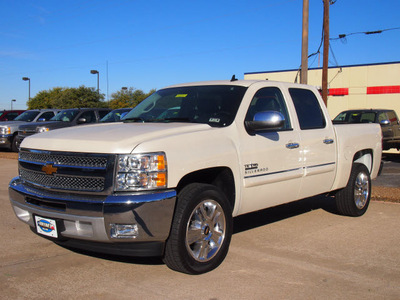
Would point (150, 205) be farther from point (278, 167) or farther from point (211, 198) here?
point (278, 167)

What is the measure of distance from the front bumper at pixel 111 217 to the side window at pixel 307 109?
8.59 feet

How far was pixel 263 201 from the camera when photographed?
5023 millimetres

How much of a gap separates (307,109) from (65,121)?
12.2 m

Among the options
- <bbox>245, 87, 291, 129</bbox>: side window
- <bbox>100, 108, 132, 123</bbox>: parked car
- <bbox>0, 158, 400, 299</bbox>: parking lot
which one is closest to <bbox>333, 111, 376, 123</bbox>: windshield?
<bbox>100, 108, 132, 123</bbox>: parked car

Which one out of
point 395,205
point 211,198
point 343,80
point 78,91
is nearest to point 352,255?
point 211,198

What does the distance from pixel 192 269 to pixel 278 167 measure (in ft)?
5.51

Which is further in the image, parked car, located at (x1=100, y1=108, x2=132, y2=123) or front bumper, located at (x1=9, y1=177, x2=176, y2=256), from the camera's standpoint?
parked car, located at (x1=100, y1=108, x2=132, y2=123)

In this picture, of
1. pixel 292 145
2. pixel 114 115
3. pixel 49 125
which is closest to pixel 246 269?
pixel 292 145

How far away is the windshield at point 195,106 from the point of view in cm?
491

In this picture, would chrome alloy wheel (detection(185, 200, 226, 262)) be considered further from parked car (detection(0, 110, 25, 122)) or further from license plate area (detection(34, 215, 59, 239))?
parked car (detection(0, 110, 25, 122))

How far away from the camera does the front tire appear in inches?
155

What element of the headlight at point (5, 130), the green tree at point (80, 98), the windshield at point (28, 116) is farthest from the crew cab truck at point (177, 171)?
the green tree at point (80, 98)

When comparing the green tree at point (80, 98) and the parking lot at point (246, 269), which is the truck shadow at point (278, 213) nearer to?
the parking lot at point (246, 269)

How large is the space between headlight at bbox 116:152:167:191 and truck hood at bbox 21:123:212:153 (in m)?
0.10
